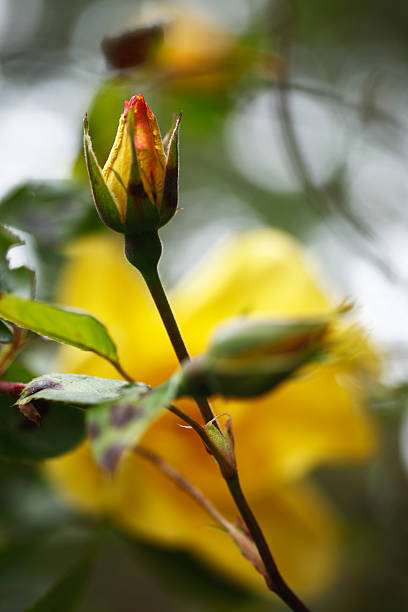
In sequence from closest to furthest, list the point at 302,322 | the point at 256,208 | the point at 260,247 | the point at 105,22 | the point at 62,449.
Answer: the point at 302,322, the point at 62,449, the point at 260,247, the point at 256,208, the point at 105,22

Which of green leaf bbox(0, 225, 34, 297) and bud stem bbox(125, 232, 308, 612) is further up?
green leaf bbox(0, 225, 34, 297)

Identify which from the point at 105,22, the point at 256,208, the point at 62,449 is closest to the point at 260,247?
the point at 62,449

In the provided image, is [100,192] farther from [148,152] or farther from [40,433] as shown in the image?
[40,433]

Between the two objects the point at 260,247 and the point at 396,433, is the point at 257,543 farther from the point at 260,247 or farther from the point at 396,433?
the point at 396,433

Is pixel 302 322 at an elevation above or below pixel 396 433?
above

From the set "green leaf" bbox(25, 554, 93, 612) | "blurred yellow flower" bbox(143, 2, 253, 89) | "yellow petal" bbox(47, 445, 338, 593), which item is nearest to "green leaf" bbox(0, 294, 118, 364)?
"green leaf" bbox(25, 554, 93, 612)

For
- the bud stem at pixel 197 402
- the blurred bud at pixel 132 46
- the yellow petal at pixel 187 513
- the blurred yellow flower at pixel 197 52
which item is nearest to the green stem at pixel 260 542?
the bud stem at pixel 197 402

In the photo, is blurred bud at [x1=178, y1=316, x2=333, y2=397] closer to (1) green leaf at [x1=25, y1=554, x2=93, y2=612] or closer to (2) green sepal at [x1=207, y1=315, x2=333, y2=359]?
(2) green sepal at [x1=207, y1=315, x2=333, y2=359]

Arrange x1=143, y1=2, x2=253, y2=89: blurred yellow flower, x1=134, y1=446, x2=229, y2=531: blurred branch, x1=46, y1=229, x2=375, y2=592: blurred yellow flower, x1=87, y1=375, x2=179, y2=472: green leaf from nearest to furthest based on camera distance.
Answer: x1=87, y1=375, x2=179, y2=472: green leaf
x1=134, y1=446, x2=229, y2=531: blurred branch
x1=46, y1=229, x2=375, y2=592: blurred yellow flower
x1=143, y1=2, x2=253, y2=89: blurred yellow flower
